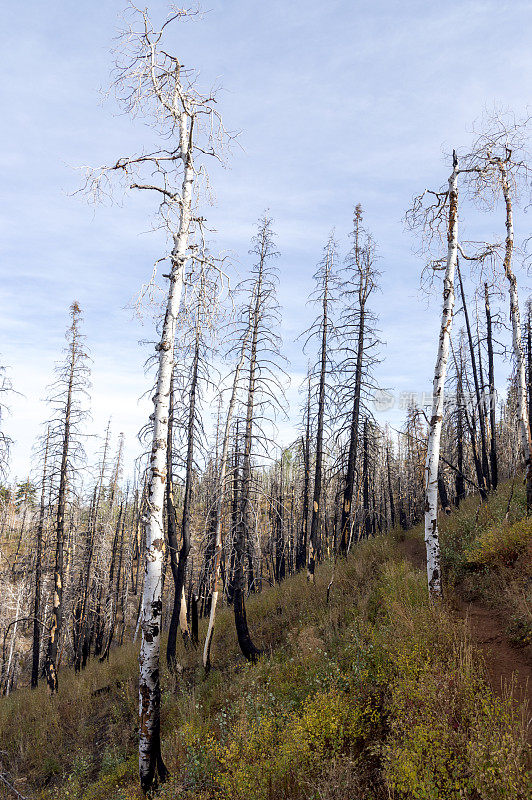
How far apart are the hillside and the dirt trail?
1.1 inches

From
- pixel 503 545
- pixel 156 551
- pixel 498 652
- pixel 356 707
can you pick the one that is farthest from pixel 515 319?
pixel 156 551

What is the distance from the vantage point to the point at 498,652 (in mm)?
6602

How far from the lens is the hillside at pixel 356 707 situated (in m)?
4.50

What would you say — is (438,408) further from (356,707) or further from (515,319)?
(356,707)

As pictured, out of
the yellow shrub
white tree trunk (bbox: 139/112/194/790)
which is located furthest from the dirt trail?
white tree trunk (bbox: 139/112/194/790)

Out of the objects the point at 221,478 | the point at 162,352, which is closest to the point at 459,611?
the point at 221,478

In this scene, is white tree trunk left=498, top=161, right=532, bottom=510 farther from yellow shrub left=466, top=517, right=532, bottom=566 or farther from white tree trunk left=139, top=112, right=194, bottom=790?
white tree trunk left=139, top=112, right=194, bottom=790

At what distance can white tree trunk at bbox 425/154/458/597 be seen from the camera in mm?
8852

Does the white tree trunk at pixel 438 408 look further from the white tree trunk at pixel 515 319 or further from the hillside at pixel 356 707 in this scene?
the white tree trunk at pixel 515 319

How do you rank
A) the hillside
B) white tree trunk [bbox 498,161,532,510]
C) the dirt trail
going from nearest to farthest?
the hillside
the dirt trail
white tree trunk [bbox 498,161,532,510]

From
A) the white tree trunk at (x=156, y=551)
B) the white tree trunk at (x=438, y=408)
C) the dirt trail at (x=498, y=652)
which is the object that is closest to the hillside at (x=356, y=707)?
the dirt trail at (x=498, y=652)

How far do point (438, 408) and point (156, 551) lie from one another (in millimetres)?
7051

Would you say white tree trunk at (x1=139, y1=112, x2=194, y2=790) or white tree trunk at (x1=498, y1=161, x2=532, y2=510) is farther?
white tree trunk at (x1=498, y1=161, x2=532, y2=510)

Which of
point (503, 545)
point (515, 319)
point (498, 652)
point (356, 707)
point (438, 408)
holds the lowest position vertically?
point (356, 707)
